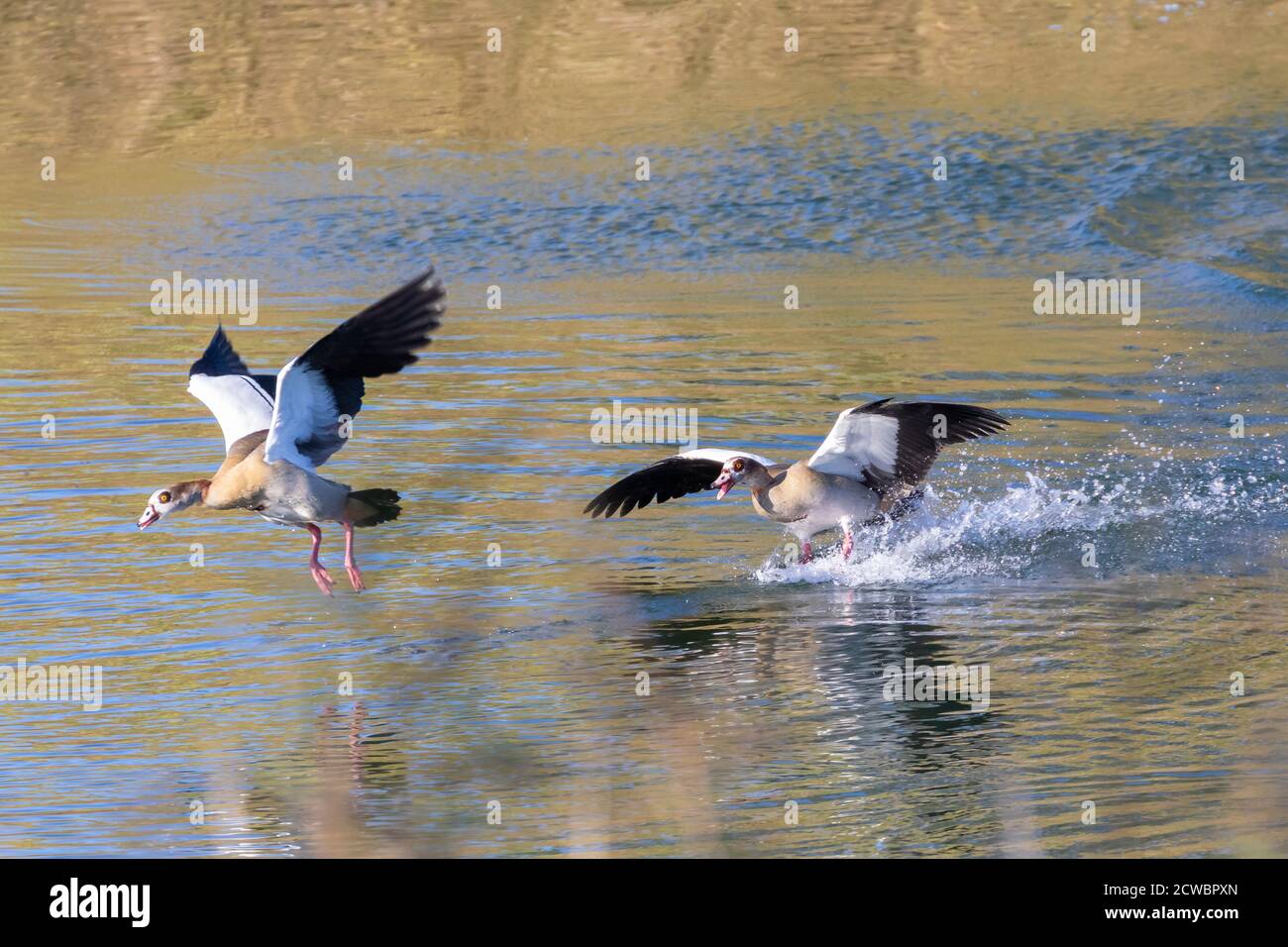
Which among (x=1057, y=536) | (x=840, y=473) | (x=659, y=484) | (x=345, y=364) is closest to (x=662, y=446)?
(x=659, y=484)

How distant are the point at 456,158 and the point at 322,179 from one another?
5.15 feet

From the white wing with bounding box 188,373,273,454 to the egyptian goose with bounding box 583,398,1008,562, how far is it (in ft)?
6.51

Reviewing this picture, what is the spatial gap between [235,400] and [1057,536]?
4.89 metres

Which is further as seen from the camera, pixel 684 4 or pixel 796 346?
pixel 684 4

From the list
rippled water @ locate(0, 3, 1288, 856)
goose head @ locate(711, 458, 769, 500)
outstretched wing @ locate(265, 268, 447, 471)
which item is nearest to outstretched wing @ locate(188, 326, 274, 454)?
outstretched wing @ locate(265, 268, 447, 471)

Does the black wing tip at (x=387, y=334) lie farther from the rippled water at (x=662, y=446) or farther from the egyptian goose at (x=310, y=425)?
the rippled water at (x=662, y=446)

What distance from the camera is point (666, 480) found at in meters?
11.7

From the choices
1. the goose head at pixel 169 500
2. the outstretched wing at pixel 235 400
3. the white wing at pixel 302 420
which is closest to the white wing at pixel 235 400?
the outstretched wing at pixel 235 400

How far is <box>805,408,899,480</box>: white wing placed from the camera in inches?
440

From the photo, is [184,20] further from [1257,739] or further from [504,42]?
[1257,739]

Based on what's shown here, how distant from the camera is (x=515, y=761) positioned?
8422mm

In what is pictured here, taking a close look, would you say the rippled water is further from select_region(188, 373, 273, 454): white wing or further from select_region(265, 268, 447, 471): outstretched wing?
select_region(265, 268, 447, 471): outstretched wing

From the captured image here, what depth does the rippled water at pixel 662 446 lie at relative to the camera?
8.14 m
